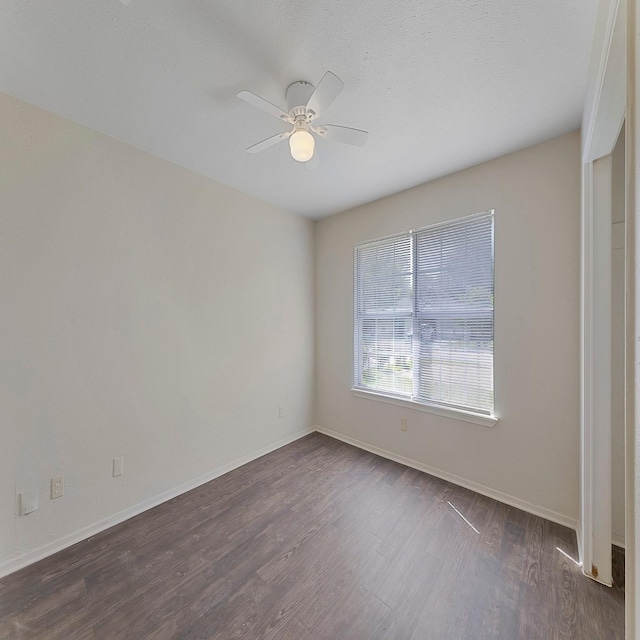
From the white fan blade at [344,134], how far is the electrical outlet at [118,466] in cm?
247

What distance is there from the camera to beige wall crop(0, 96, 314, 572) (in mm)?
1622

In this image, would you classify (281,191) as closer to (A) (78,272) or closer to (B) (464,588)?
(A) (78,272)

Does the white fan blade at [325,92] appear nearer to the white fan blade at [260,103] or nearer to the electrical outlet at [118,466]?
the white fan blade at [260,103]

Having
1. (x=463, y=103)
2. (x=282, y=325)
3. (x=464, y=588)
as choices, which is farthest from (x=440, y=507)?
(x=463, y=103)

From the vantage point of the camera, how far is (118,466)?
1.98m

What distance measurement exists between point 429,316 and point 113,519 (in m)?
2.85

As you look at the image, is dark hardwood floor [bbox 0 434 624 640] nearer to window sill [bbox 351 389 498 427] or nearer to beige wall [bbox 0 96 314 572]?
beige wall [bbox 0 96 314 572]

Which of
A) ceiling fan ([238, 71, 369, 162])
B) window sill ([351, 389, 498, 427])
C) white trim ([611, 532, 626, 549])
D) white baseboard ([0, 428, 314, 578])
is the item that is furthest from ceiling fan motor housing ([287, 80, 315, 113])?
white trim ([611, 532, 626, 549])

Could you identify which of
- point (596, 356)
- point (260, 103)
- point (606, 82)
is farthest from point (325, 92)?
point (596, 356)

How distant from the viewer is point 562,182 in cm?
194

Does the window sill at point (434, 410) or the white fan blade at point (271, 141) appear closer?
the white fan blade at point (271, 141)

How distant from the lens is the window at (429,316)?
2.30 metres

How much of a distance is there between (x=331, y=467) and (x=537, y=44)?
122 inches

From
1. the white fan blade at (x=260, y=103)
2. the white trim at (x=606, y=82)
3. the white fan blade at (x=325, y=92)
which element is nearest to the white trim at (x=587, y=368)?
the white trim at (x=606, y=82)
